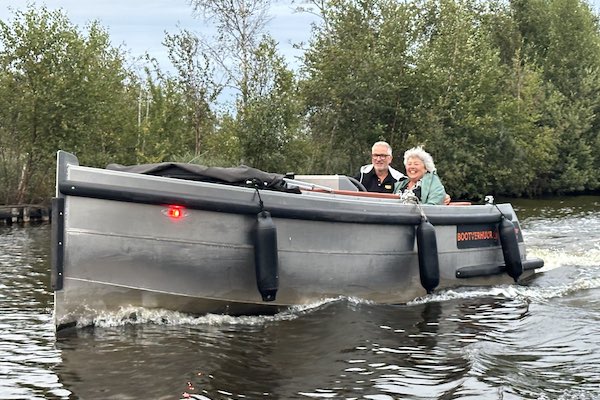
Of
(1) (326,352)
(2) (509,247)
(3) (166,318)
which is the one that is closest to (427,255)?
(2) (509,247)

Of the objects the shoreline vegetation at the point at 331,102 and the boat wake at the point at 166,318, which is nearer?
the boat wake at the point at 166,318

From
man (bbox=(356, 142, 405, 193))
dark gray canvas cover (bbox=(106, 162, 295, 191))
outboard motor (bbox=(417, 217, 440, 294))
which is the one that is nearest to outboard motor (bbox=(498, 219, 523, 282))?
man (bbox=(356, 142, 405, 193))

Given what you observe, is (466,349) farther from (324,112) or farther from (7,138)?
(324,112)

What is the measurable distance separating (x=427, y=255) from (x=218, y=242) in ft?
7.52

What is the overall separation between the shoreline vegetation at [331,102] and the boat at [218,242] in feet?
40.8

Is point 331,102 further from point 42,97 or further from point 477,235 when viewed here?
point 477,235

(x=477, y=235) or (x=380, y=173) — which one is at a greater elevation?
(x=380, y=173)

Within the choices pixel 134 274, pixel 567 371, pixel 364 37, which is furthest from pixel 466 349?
pixel 364 37

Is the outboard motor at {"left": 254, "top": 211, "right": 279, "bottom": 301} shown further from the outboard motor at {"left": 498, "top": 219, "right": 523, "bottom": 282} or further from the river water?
the outboard motor at {"left": 498, "top": 219, "right": 523, "bottom": 282}

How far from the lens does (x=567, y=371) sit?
556 cm

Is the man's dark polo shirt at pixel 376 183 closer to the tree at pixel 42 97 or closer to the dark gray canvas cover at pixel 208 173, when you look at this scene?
the dark gray canvas cover at pixel 208 173

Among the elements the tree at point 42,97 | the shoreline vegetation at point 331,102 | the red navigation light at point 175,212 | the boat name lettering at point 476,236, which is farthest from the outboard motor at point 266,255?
the tree at point 42,97

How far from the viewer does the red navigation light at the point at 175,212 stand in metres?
6.38

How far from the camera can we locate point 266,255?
6473 millimetres
